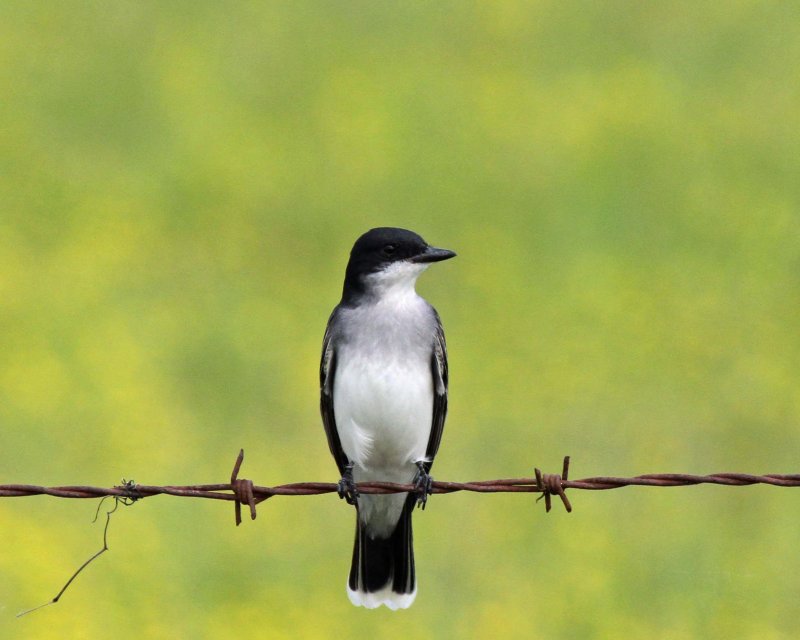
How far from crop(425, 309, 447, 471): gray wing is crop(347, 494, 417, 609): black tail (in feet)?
0.95

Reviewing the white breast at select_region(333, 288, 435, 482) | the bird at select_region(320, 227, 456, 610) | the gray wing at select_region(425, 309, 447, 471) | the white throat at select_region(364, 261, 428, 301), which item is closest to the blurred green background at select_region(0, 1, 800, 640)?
the bird at select_region(320, 227, 456, 610)

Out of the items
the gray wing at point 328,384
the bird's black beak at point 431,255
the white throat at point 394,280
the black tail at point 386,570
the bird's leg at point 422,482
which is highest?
the bird's black beak at point 431,255

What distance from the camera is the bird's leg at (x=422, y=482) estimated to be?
723cm

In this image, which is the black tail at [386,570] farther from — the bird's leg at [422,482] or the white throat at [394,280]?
the white throat at [394,280]

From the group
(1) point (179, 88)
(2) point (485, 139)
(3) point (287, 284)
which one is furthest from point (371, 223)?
(1) point (179, 88)

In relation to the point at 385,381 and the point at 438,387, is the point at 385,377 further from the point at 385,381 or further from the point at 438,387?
the point at 438,387

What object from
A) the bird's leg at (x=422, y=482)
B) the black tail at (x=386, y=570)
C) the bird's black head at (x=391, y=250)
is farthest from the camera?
the black tail at (x=386, y=570)

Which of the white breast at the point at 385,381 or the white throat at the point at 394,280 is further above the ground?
the white throat at the point at 394,280

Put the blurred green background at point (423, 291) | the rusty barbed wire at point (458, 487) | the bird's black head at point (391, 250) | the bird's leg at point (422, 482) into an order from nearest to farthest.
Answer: the rusty barbed wire at point (458, 487) → the bird's leg at point (422, 482) → the bird's black head at point (391, 250) → the blurred green background at point (423, 291)

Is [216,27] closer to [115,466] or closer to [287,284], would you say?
[287,284]

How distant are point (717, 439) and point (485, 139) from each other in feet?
18.6

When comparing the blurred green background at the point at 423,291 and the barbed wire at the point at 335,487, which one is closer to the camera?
the barbed wire at the point at 335,487

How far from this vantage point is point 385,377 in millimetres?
7520

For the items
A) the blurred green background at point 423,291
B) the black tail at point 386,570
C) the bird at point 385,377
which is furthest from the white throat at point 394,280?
the blurred green background at point 423,291
